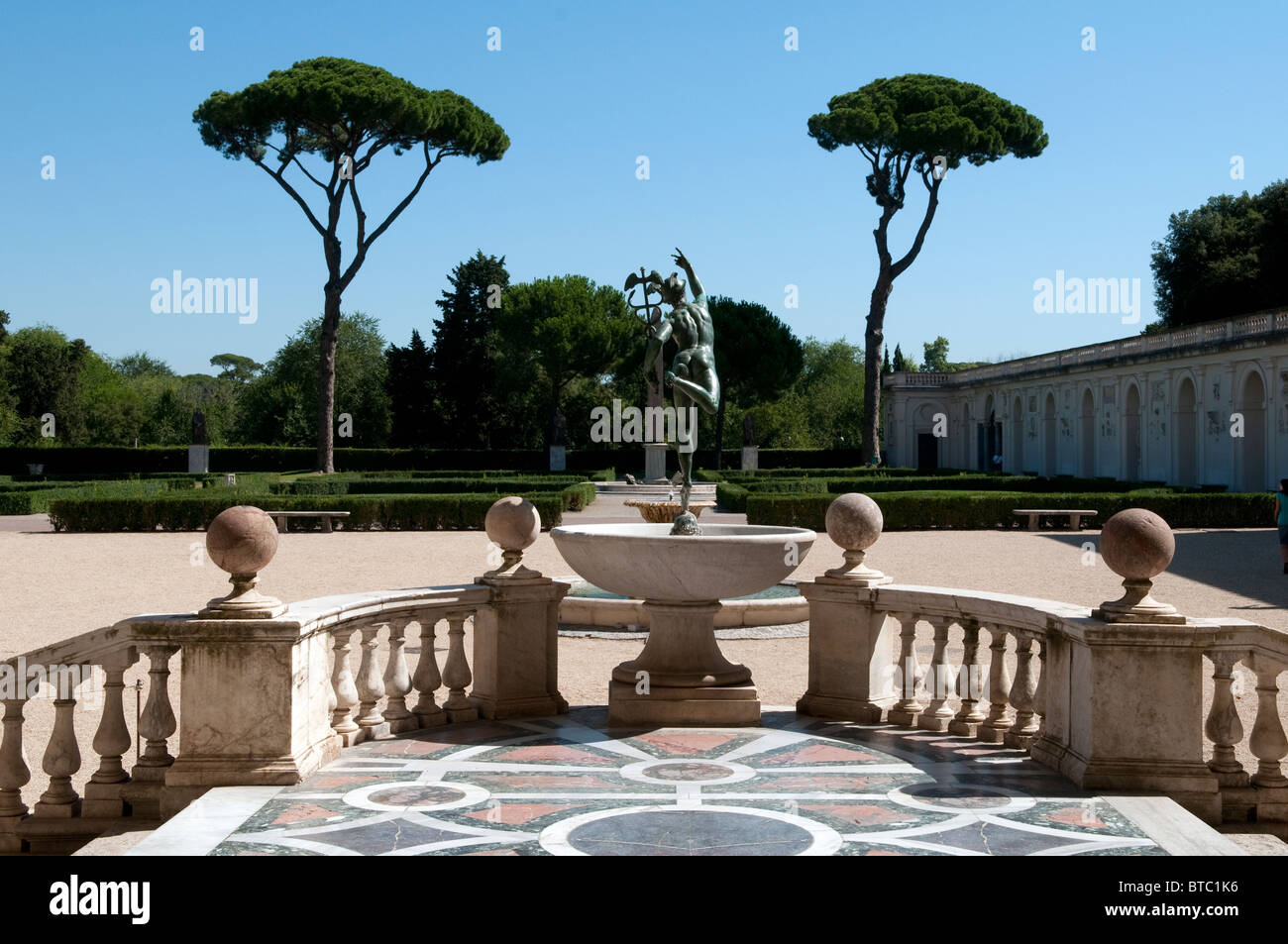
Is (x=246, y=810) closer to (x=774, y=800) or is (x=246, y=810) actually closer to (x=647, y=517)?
(x=774, y=800)

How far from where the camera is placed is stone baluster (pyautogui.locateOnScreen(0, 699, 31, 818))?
4.77 metres

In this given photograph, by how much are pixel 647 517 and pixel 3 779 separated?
23.4 ft

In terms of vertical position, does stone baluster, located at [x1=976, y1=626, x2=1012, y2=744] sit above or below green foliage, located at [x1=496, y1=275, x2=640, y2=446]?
below

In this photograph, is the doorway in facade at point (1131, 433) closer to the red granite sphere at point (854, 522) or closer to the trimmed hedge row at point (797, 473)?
the trimmed hedge row at point (797, 473)

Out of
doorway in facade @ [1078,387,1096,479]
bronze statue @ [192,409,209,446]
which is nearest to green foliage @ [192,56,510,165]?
bronze statue @ [192,409,209,446]

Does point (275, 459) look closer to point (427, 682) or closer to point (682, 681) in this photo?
point (427, 682)

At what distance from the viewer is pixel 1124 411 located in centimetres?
3953

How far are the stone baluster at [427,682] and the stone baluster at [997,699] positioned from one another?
2686 millimetres

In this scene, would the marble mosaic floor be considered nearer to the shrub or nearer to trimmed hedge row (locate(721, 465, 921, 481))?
the shrub

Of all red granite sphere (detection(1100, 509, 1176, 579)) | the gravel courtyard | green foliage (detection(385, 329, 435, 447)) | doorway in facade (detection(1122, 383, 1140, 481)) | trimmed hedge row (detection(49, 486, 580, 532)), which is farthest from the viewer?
green foliage (detection(385, 329, 435, 447))

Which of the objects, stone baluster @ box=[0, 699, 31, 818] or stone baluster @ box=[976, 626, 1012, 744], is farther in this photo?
stone baluster @ box=[976, 626, 1012, 744]

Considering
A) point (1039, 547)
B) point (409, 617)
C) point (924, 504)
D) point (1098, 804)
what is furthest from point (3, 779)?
point (924, 504)

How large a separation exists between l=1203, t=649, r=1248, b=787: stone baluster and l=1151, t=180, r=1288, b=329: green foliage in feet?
137

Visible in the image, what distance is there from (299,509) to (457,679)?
1788cm
